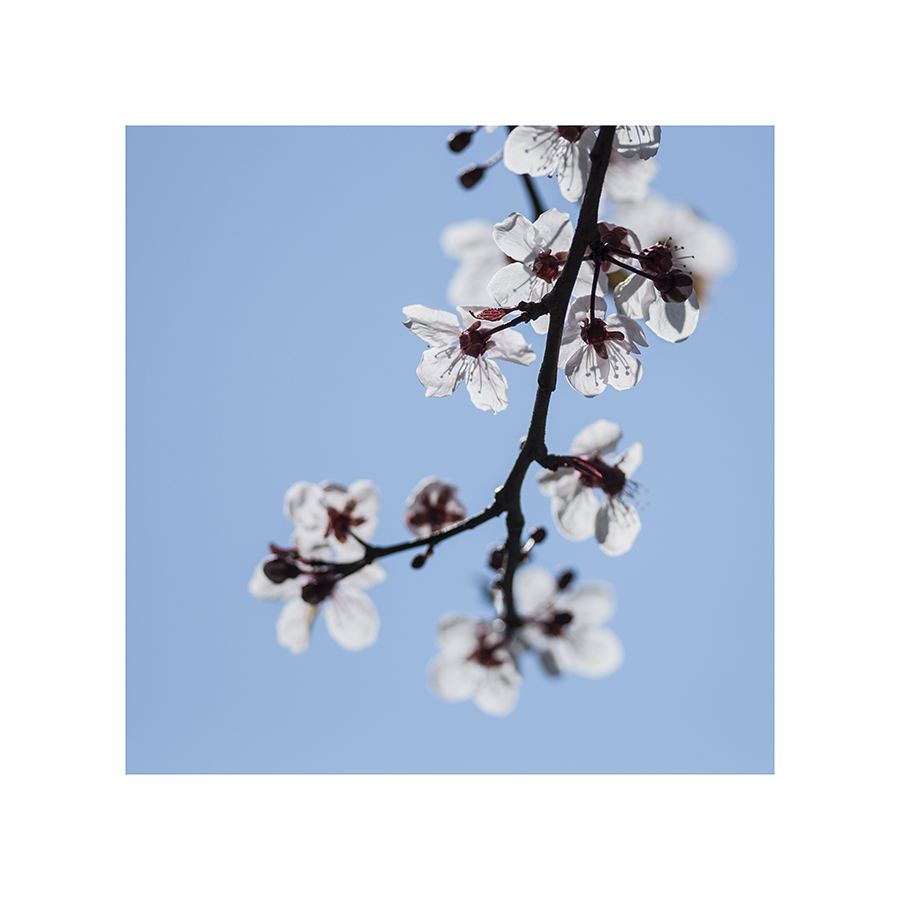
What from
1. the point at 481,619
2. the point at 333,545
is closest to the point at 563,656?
the point at 481,619

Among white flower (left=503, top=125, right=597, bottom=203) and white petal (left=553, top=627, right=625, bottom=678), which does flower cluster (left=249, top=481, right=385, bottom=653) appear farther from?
white flower (left=503, top=125, right=597, bottom=203)

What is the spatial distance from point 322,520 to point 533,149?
1.28 metres

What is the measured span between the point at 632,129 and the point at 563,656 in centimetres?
189

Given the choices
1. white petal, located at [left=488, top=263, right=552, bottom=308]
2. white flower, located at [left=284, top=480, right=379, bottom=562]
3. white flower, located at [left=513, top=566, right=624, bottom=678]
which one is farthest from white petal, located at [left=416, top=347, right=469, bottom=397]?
white flower, located at [left=513, top=566, right=624, bottom=678]

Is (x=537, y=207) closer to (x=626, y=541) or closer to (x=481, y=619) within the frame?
(x=626, y=541)

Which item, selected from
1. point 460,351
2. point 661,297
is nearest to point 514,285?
point 460,351

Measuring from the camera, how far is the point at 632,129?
1.52 metres

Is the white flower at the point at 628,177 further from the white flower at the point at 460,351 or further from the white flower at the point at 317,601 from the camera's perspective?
the white flower at the point at 317,601

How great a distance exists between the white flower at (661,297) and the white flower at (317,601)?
1.05 metres

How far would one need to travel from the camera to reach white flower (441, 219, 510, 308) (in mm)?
2514

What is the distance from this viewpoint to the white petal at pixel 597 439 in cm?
195

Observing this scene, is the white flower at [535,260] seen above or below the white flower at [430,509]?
above

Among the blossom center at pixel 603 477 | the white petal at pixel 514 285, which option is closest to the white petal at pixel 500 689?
the blossom center at pixel 603 477

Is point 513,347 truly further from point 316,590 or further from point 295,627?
point 295,627
